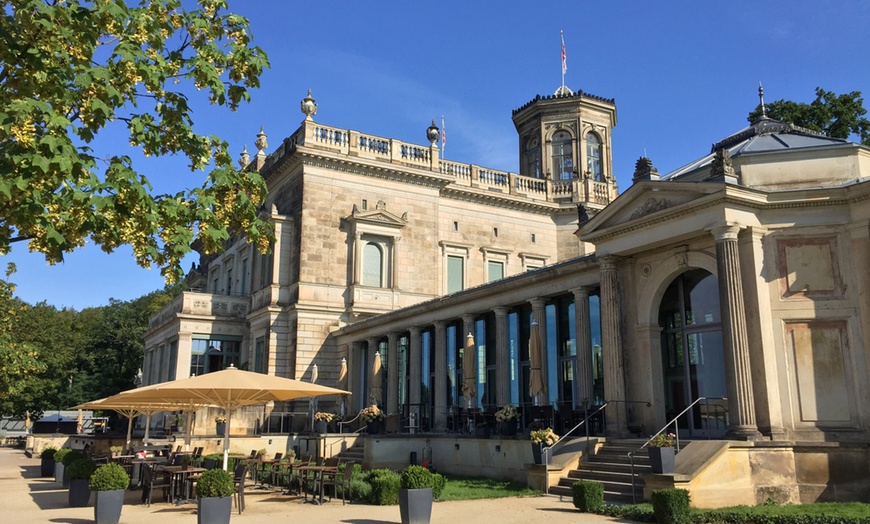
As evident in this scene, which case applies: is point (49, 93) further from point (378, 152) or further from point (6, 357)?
point (378, 152)

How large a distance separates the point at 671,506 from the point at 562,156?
117 feet

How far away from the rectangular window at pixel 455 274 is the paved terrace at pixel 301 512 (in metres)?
23.2

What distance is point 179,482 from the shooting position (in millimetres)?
17141

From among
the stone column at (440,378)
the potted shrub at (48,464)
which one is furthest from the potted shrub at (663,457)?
the potted shrub at (48,464)

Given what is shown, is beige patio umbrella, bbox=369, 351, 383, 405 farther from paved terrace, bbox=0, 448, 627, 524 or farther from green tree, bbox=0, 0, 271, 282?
green tree, bbox=0, 0, 271, 282

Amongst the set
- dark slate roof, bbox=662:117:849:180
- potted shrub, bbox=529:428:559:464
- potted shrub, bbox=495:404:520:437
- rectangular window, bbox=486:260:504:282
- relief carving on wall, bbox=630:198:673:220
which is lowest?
potted shrub, bbox=529:428:559:464

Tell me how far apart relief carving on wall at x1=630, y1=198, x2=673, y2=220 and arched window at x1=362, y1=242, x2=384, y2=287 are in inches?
798

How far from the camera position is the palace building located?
1617 centimetres

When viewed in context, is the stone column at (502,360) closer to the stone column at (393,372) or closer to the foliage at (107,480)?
the stone column at (393,372)

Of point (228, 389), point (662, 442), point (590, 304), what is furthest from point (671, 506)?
point (590, 304)

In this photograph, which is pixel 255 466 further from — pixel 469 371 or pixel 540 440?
pixel 540 440

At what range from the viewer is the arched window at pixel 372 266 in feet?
123

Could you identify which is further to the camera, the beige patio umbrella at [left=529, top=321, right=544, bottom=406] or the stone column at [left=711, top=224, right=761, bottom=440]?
the beige patio umbrella at [left=529, top=321, right=544, bottom=406]

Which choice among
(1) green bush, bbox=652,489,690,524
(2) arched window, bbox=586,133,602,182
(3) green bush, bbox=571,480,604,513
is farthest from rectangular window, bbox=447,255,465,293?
(1) green bush, bbox=652,489,690,524
